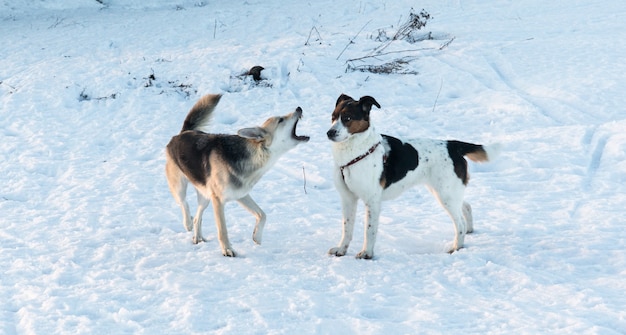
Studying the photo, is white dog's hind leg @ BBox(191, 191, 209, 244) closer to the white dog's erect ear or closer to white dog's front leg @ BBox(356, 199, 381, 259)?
the white dog's erect ear

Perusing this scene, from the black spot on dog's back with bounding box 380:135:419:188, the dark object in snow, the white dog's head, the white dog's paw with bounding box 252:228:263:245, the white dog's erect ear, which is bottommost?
the white dog's paw with bounding box 252:228:263:245

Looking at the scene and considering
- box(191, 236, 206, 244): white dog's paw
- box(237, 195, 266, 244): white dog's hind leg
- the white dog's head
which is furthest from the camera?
box(191, 236, 206, 244): white dog's paw

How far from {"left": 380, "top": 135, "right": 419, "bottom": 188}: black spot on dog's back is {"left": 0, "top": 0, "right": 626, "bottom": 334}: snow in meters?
0.77

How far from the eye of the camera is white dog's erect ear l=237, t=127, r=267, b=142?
566 centimetres

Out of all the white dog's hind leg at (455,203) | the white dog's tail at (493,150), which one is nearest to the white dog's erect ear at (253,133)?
the white dog's hind leg at (455,203)

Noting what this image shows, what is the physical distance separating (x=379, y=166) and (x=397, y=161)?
218mm

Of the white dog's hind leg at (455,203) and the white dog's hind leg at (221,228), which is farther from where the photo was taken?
the white dog's hind leg at (455,203)

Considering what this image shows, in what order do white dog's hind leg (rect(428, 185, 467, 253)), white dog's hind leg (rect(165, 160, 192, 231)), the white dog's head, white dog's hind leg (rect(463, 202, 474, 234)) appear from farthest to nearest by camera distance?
white dog's hind leg (rect(463, 202, 474, 234)) → white dog's hind leg (rect(165, 160, 192, 231)) → white dog's hind leg (rect(428, 185, 467, 253)) → the white dog's head

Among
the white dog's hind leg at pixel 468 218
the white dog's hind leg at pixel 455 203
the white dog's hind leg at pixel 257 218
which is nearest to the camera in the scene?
the white dog's hind leg at pixel 455 203

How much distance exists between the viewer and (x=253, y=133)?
5.73 metres

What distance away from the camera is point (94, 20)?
14.9m

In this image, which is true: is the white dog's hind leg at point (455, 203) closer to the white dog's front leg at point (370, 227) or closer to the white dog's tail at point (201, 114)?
the white dog's front leg at point (370, 227)

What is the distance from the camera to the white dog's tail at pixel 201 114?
6520 mm

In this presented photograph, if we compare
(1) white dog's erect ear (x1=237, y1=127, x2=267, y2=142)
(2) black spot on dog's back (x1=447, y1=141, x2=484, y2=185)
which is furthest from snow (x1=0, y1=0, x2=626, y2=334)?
(1) white dog's erect ear (x1=237, y1=127, x2=267, y2=142)
